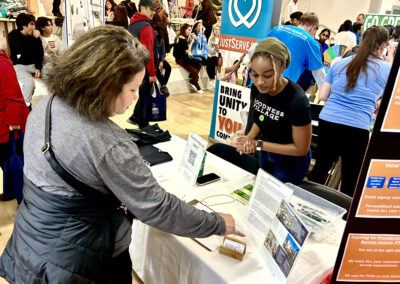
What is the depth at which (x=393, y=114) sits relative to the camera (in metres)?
0.86

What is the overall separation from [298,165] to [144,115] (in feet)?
9.84

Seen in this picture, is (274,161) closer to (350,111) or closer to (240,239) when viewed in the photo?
(240,239)

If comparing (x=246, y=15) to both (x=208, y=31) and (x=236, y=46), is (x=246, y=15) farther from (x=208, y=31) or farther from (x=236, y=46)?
(x=208, y=31)

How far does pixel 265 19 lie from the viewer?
3383 mm

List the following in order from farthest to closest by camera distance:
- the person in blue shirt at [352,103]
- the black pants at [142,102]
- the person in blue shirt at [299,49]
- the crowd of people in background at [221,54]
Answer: the black pants at [142,102] → the person in blue shirt at [299,49] → the crowd of people in background at [221,54] → the person in blue shirt at [352,103]

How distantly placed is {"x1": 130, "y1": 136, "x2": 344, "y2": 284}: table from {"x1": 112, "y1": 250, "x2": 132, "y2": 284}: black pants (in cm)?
18

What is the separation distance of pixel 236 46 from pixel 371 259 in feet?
10.2

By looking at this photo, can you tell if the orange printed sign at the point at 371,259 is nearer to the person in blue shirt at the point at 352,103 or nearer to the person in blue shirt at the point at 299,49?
the person in blue shirt at the point at 352,103

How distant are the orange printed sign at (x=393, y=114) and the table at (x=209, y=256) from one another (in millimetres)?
623

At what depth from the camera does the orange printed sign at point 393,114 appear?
2.77 ft

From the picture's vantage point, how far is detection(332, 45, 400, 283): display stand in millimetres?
866

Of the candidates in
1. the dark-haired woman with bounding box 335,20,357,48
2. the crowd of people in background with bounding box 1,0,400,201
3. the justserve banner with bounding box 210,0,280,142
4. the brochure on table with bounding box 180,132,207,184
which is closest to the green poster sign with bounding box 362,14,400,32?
the crowd of people in background with bounding box 1,0,400,201

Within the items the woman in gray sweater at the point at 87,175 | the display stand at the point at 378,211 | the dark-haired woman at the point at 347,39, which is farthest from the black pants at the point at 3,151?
the dark-haired woman at the point at 347,39

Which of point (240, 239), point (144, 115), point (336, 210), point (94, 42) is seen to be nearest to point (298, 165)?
point (336, 210)
